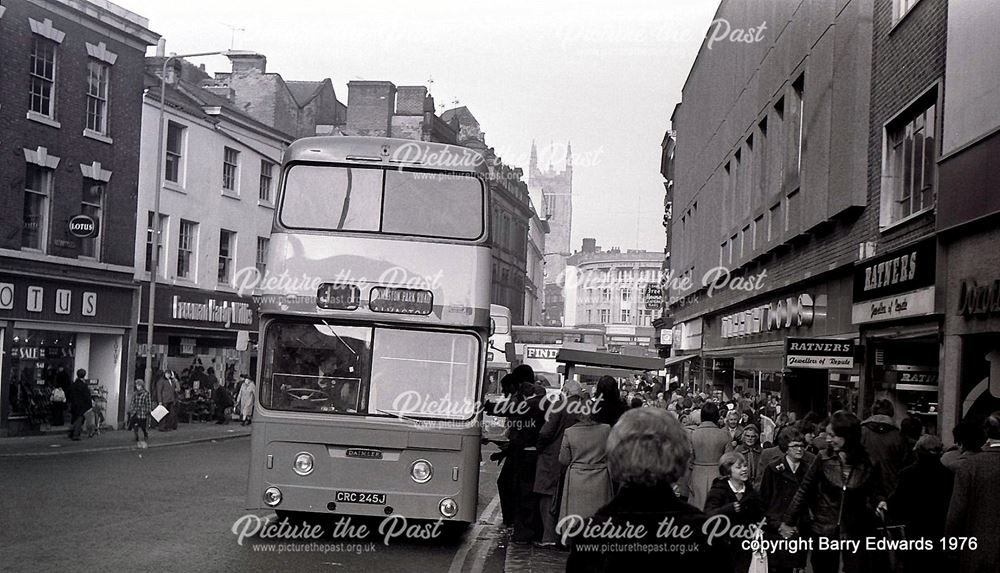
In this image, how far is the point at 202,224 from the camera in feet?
125

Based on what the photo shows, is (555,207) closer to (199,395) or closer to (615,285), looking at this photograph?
(615,285)

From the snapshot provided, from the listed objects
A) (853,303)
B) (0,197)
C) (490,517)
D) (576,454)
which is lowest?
(490,517)

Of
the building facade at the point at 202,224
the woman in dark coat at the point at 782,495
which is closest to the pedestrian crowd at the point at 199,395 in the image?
the building facade at the point at 202,224

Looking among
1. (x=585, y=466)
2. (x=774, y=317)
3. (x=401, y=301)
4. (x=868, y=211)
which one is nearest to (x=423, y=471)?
(x=401, y=301)

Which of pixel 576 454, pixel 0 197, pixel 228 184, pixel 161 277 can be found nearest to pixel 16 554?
pixel 576 454

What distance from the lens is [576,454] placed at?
10562 mm

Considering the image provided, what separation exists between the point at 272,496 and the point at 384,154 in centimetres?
393

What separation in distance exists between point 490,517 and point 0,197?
55.3 feet

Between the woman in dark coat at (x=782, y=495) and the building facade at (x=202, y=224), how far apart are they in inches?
1011

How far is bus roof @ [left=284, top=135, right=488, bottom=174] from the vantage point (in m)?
12.4

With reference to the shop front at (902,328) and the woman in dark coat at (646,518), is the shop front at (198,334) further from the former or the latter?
the woman in dark coat at (646,518)

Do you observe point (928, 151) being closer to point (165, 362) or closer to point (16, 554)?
point (16, 554)

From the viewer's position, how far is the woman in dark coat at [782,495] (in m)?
8.66

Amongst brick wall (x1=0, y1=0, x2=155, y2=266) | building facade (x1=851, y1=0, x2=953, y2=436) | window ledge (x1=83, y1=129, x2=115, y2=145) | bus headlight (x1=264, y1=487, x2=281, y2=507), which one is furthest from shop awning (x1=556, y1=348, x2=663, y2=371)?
window ledge (x1=83, y1=129, x2=115, y2=145)
